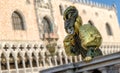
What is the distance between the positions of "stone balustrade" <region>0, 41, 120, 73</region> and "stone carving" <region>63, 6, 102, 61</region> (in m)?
12.0

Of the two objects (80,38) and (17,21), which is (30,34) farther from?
(80,38)

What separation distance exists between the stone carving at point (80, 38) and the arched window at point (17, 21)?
49.0ft

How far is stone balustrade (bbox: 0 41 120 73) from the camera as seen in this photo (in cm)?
2294

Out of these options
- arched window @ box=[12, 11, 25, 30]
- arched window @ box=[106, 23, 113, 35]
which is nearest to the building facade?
arched window @ box=[12, 11, 25, 30]

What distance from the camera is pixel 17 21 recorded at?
85.6 feet

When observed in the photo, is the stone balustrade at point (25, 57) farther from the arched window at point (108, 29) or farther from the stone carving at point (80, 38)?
the stone carving at point (80, 38)

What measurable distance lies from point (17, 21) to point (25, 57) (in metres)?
3.27

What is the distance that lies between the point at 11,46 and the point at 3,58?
101 cm

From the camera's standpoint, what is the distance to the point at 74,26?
35.7 feet

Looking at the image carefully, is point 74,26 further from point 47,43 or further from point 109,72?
point 47,43

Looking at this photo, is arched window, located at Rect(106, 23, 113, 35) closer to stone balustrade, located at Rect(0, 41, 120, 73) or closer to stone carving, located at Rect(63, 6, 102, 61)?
stone balustrade, located at Rect(0, 41, 120, 73)

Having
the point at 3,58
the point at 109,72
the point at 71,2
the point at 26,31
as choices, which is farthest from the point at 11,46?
the point at 109,72

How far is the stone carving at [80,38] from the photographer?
10109mm

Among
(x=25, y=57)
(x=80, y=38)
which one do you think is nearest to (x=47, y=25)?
(x=25, y=57)
